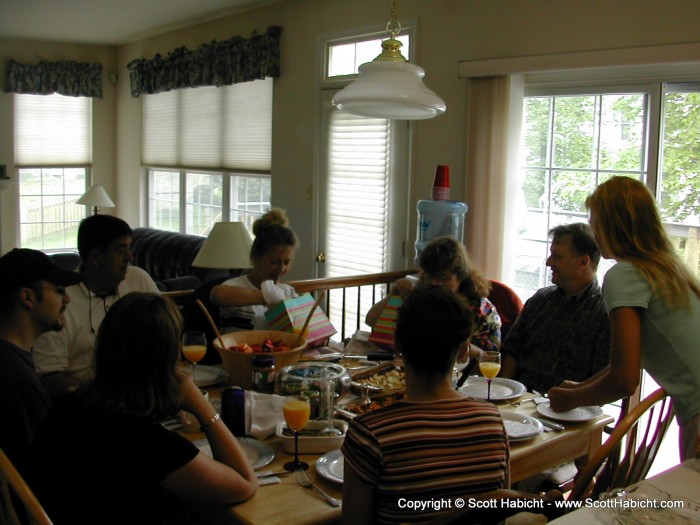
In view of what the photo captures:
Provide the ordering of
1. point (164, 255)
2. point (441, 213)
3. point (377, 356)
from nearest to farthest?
1. point (377, 356)
2. point (441, 213)
3. point (164, 255)

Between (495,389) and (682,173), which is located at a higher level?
(682,173)

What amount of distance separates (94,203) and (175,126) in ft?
3.70

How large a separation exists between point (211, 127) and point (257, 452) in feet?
16.4

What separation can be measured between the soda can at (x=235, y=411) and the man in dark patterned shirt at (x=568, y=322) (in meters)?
1.38

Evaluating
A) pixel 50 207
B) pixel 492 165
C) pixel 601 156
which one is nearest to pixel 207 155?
pixel 50 207

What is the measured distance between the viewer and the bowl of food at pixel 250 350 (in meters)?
2.26

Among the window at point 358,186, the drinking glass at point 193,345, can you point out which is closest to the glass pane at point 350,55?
the window at point 358,186

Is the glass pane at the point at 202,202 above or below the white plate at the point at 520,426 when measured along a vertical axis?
above

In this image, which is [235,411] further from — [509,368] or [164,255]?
[164,255]

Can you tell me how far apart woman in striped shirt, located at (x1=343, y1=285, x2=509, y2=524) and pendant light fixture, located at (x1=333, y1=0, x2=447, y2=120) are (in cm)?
91

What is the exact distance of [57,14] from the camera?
623 centimetres

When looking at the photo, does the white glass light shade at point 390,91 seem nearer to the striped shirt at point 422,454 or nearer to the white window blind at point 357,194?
the striped shirt at point 422,454

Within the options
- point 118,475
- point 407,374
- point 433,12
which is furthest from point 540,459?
point 433,12

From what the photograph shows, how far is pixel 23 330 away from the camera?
1.84 m
